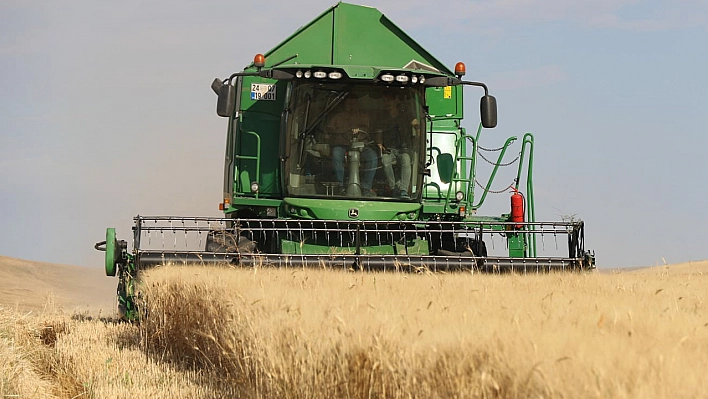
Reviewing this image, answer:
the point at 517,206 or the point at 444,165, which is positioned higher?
the point at 444,165

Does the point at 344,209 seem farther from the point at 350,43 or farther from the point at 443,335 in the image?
the point at 443,335

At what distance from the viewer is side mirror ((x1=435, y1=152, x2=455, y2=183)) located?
423 inches

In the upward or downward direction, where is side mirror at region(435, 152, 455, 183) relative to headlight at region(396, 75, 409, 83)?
downward

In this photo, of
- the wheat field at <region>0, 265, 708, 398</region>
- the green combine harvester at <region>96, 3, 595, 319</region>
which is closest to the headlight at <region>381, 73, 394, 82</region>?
the green combine harvester at <region>96, 3, 595, 319</region>

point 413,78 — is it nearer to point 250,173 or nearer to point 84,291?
point 250,173

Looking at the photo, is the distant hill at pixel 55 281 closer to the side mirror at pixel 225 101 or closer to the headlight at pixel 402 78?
the side mirror at pixel 225 101

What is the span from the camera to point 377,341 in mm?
3801

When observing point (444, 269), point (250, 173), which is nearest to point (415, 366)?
point (444, 269)

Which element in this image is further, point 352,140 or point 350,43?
point 350,43

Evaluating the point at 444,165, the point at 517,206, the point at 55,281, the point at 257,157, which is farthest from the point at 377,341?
the point at 55,281

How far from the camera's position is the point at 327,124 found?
989cm

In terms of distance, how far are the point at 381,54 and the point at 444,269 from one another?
10.3ft

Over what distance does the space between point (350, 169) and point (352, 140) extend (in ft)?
0.95

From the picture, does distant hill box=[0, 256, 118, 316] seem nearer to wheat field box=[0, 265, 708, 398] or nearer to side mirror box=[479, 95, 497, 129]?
side mirror box=[479, 95, 497, 129]
